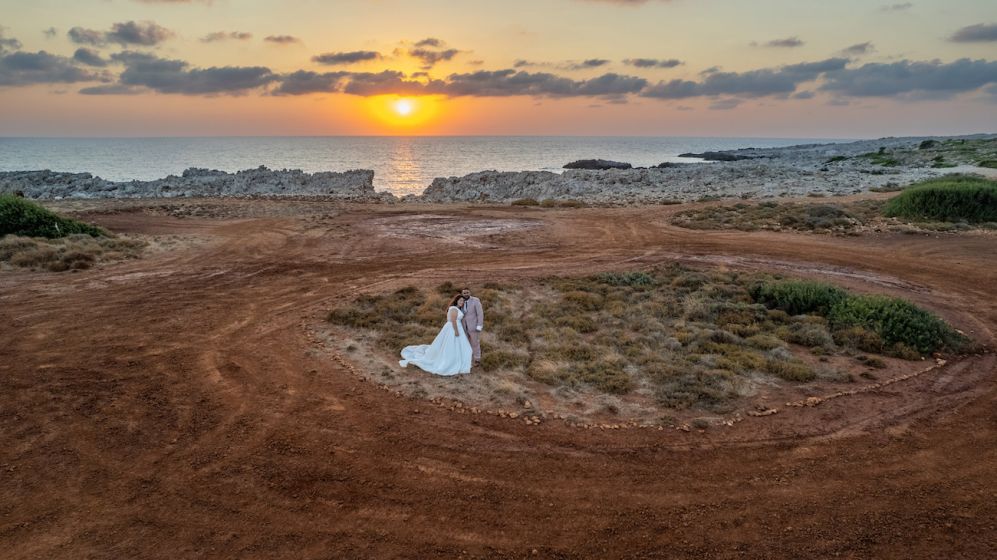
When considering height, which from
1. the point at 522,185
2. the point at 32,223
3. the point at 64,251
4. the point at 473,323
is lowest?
the point at 473,323

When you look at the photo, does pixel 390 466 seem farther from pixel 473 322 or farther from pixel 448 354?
pixel 473 322

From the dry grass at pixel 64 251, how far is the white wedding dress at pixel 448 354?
1680cm

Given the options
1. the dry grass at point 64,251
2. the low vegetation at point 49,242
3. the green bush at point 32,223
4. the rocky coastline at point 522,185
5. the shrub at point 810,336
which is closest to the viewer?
the shrub at point 810,336

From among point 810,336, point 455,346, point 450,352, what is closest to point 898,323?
point 810,336

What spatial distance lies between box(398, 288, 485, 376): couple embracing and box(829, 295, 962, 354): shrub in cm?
1008

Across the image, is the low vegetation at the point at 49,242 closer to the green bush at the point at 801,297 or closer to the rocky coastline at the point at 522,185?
the rocky coastline at the point at 522,185

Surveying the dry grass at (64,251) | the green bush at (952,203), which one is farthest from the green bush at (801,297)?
the dry grass at (64,251)

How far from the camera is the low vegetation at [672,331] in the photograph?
1163 centimetres

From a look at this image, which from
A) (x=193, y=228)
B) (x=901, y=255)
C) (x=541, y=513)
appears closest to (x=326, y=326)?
(x=541, y=513)

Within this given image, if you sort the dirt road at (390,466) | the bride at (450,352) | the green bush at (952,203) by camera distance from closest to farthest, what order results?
the dirt road at (390,466)
the bride at (450,352)
the green bush at (952,203)

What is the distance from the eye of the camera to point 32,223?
24578 millimetres

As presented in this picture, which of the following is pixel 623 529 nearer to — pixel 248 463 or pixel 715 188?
pixel 248 463

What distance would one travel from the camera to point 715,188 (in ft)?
161

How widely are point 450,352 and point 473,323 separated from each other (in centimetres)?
93
